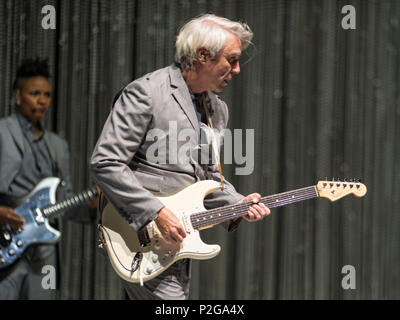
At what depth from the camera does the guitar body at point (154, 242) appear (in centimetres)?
204

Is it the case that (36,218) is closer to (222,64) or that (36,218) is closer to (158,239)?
(158,239)

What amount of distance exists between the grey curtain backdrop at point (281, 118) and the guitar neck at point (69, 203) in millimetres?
200

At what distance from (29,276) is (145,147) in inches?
51.8

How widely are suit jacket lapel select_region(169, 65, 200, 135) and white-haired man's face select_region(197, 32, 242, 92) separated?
0.30 feet

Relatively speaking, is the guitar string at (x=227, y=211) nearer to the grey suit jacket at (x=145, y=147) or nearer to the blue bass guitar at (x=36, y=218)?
the grey suit jacket at (x=145, y=147)

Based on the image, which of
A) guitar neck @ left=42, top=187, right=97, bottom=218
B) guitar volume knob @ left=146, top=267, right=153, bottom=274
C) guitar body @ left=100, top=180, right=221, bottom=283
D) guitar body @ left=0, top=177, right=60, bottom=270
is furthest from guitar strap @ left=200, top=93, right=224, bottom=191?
guitar body @ left=0, top=177, right=60, bottom=270

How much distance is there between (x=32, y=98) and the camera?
3.10 m

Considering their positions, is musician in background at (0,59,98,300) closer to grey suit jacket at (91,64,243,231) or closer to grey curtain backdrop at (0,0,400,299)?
grey curtain backdrop at (0,0,400,299)

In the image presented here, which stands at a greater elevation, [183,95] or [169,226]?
[183,95]

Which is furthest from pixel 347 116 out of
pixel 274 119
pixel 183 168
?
pixel 183 168

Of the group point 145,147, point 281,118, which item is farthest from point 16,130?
point 281,118

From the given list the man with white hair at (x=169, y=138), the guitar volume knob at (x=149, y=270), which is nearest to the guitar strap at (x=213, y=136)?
the man with white hair at (x=169, y=138)

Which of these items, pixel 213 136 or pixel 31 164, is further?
pixel 31 164
